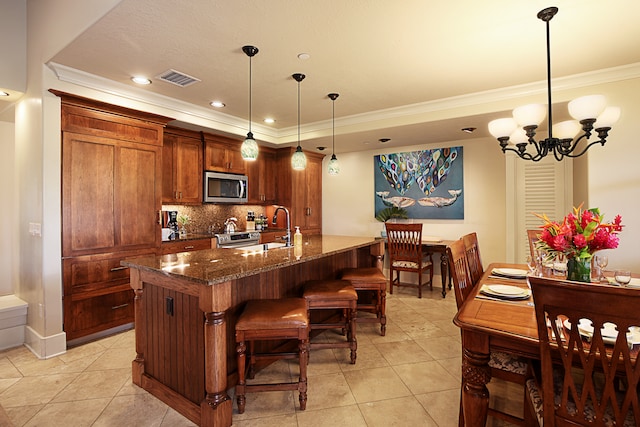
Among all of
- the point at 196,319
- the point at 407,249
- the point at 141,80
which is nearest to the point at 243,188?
the point at 141,80

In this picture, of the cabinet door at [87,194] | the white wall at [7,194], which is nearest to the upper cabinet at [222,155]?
the cabinet door at [87,194]

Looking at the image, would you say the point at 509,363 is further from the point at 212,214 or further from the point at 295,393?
the point at 212,214

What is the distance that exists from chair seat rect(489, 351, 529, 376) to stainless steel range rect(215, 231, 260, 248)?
3506 millimetres

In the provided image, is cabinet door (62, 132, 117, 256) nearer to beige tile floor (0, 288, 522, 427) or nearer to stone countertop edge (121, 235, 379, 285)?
beige tile floor (0, 288, 522, 427)

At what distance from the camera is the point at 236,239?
461cm

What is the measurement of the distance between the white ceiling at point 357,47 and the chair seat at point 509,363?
2.10 meters

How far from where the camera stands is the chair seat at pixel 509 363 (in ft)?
5.35

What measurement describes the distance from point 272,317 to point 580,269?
1786 millimetres

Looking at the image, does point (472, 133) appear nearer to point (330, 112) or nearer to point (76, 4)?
point (330, 112)

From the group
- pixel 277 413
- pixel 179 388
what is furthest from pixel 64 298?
pixel 277 413

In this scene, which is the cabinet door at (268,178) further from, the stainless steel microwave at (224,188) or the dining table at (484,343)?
the dining table at (484,343)

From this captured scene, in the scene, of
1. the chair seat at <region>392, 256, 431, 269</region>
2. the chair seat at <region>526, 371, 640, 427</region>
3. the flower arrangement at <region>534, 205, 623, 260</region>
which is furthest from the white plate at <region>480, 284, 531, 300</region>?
the chair seat at <region>392, 256, 431, 269</region>

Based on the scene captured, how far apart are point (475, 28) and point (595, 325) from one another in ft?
6.74

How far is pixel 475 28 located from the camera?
2.24m
